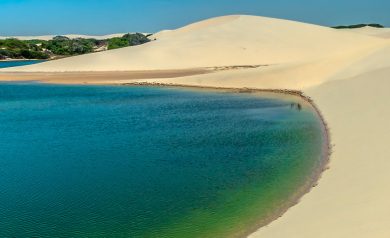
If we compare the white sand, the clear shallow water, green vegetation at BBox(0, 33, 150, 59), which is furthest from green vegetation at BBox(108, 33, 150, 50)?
the clear shallow water

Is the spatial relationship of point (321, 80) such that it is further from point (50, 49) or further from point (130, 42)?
point (50, 49)

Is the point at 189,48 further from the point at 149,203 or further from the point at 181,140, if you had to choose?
the point at 149,203

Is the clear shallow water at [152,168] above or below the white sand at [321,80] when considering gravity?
below

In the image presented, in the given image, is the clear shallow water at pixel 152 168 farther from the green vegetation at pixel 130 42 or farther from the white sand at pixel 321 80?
the green vegetation at pixel 130 42

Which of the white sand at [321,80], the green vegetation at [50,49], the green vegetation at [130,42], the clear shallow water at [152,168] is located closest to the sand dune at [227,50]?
the white sand at [321,80]

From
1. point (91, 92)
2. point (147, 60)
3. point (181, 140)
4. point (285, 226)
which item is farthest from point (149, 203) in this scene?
point (147, 60)

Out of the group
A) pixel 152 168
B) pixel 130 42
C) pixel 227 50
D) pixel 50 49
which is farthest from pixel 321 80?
pixel 50 49

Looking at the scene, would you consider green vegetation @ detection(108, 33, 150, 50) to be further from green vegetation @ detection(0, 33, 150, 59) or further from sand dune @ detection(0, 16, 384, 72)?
sand dune @ detection(0, 16, 384, 72)
